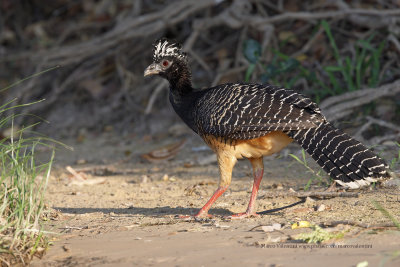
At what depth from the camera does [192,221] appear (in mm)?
4695

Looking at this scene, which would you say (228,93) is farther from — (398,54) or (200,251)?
(398,54)

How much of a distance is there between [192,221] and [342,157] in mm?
1265

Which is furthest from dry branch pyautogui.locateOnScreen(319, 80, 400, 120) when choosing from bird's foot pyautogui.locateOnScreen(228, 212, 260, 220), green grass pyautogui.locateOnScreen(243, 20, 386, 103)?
bird's foot pyautogui.locateOnScreen(228, 212, 260, 220)

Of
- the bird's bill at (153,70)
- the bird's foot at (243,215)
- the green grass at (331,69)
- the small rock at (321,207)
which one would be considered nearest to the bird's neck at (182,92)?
the bird's bill at (153,70)

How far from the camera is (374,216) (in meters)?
4.41

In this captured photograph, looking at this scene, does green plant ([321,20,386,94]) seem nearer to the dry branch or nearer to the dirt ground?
the dry branch

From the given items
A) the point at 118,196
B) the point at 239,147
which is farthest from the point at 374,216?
the point at 118,196

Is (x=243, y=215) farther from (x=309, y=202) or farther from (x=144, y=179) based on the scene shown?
(x=144, y=179)

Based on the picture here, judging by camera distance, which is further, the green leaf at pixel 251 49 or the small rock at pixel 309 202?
the green leaf at pixel 251 49

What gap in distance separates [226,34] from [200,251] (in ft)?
23.1

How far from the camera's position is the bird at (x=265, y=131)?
4441mm

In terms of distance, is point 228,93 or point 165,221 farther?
point 228,93

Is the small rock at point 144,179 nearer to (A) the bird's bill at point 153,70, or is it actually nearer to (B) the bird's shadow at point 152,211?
(B) the bird's shadow at point 152,211

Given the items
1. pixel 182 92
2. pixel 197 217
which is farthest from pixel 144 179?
pixel 197 217
